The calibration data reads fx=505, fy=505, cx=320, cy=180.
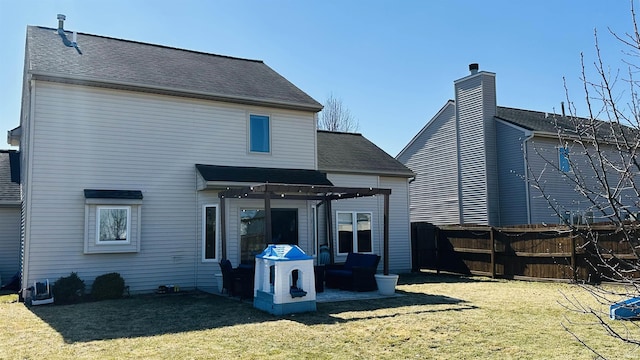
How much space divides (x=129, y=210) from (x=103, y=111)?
2.55m

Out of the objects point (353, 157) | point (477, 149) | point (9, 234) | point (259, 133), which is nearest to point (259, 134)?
point (259, 133)

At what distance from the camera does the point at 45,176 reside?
38.6ft

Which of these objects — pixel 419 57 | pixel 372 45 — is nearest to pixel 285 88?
pixel 372 45

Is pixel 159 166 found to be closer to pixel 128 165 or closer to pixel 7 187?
pixel 128 165

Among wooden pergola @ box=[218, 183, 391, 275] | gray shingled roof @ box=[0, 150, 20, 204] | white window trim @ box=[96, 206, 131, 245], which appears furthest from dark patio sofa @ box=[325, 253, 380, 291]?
gray shingled roof @ box=[0, 150, 20, 204]

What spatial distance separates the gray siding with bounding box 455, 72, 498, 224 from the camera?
65.5 ft

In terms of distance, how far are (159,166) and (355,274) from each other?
18.9 ft

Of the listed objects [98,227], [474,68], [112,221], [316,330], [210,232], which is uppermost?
[474,68]

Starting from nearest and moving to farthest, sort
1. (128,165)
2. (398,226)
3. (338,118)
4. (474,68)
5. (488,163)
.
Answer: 1. (128,165)
2. (398,226)
3. (488,163)
4. (474,68)
5. (338,118)

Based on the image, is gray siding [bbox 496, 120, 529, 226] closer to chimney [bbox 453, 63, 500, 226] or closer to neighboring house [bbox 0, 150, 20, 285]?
chimney [bbox 453, 63, 500, 226]

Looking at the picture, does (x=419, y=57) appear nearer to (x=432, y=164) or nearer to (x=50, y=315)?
(x=432, y=164)

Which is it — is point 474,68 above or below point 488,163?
above

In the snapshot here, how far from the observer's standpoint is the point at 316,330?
7.87m

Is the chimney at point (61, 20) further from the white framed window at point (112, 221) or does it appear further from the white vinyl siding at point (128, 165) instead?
the white framed window at point (112, 221)
